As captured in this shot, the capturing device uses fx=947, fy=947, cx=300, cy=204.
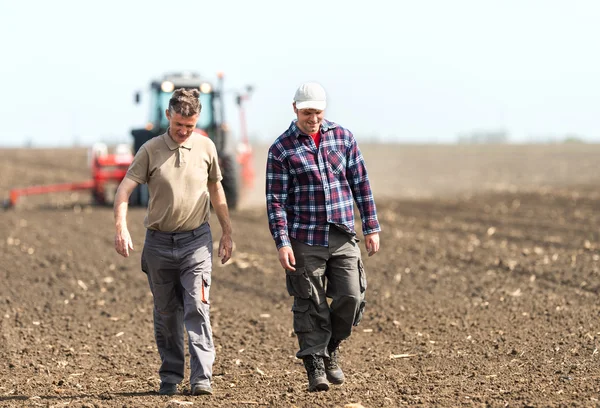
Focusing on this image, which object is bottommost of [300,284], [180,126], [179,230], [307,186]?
[300,284]

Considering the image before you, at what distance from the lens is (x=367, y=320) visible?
8656 millimetres

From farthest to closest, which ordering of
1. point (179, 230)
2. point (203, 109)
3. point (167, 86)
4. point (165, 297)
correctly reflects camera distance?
point (203, 109), point (167, 86), point (165, 297), point (179, 230)

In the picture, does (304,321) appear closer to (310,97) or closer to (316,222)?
(316,222)

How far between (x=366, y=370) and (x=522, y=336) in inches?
61.2

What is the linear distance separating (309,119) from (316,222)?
630 millimetres

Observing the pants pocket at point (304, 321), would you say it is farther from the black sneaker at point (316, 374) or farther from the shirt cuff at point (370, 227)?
the shirt cuff at point (370, 227)

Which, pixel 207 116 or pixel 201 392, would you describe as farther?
pixel 207 116

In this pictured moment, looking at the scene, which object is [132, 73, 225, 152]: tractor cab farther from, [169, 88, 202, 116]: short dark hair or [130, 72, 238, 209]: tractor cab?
[169, 88, 202, 116]: short dark hair

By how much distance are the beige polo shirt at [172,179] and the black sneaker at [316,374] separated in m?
1.10

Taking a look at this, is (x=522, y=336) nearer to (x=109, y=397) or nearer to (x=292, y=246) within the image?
(x=292, y=246)

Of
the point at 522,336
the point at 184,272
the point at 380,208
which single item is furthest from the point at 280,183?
the point at 380,208

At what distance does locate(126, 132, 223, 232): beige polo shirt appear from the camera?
5734mm

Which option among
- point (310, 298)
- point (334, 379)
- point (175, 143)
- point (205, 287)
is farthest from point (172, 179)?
point (334, 379)

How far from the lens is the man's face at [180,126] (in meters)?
5.66
